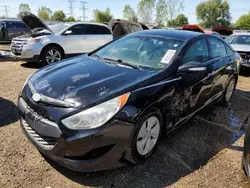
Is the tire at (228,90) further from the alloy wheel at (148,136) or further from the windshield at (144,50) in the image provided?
the alloy wheel at (148,136)

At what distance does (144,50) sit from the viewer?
366 centimetres

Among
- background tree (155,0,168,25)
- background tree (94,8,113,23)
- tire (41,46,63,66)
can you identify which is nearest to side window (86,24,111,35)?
tire (41,46,63,66)

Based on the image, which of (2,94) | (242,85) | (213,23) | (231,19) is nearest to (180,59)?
(2,94)

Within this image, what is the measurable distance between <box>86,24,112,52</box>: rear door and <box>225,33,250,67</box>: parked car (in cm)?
483

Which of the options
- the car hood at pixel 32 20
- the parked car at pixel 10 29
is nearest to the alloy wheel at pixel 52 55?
the car hood at pixel 32 20

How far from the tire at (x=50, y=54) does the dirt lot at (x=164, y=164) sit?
159 inches

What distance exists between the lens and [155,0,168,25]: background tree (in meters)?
40.6

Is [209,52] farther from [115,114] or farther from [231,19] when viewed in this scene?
[231,19]

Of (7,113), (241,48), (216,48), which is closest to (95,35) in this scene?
(241,48)

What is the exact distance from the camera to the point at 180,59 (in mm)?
3400

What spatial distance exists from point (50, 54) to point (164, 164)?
21.1 ft

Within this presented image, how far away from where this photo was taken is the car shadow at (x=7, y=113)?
12.7ft

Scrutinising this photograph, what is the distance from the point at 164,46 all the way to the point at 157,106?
1.11m

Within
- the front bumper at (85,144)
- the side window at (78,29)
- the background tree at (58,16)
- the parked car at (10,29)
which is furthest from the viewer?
the background tree at (58,16)
